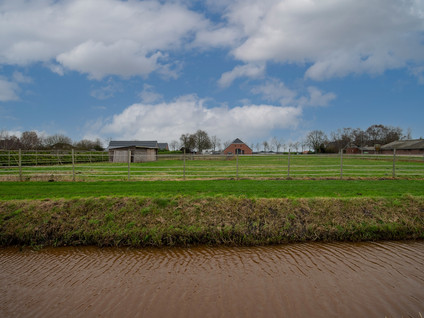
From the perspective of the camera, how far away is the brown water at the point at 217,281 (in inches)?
148

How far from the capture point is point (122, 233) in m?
6.28

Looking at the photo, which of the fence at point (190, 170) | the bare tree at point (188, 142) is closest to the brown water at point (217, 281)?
the fence at point (190, 170)

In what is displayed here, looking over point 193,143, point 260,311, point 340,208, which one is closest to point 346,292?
point 260,311

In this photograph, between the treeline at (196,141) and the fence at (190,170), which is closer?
the fence at (190,170)

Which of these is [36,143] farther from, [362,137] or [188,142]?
[362,137]

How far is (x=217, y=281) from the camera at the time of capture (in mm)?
4527

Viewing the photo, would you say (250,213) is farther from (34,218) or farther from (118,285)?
(34,218)

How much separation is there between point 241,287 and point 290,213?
325cm

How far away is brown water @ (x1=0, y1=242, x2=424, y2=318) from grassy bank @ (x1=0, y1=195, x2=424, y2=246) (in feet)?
1.15

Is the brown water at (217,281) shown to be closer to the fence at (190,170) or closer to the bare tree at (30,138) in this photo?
the fence at (190,170)

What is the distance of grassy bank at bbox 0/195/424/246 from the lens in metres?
6.30

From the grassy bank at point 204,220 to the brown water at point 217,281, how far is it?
0.35 metres

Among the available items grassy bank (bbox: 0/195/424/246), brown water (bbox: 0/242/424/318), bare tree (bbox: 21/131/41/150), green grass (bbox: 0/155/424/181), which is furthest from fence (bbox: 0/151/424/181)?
bare tree (bbox: 21/131/41/150)

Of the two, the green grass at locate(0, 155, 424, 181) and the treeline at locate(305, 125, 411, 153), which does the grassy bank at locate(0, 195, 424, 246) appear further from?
the treeline at locate(305, 125, 411, 153)
